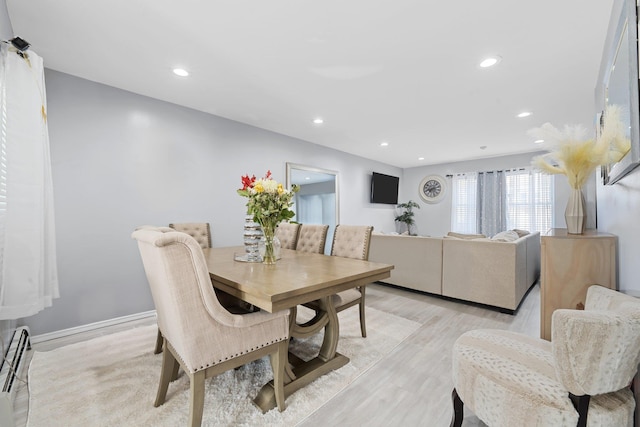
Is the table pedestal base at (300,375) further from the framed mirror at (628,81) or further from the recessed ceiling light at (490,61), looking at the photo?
the recessed ceiling light at (490,61)

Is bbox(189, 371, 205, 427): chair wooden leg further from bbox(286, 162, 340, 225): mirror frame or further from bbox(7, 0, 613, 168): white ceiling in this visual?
bbox(286, 162, 340, 225): mirror frame

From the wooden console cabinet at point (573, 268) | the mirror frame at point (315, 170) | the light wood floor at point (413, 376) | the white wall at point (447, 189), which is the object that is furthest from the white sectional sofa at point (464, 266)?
the white wall at point (447, 189)

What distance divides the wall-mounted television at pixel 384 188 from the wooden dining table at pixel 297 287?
4.29 m

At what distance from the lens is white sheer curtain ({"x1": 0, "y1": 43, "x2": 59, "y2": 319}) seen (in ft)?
4.50

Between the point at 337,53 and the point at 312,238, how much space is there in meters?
1.71

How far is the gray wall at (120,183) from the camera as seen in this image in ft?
7.99

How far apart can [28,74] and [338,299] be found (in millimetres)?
2429

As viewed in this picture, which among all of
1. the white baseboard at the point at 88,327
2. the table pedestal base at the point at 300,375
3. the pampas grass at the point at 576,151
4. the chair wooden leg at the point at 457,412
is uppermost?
the pampas grass at the point at 576,151

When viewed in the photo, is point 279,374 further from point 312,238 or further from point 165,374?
point 312,238

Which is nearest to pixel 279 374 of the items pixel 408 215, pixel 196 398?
pixel 196 398

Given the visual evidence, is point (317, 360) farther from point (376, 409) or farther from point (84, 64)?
point (84, 64)

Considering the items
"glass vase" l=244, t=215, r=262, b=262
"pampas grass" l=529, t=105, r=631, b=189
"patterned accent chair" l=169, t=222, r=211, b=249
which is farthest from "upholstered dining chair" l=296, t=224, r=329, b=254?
"pampas grass" l=529, t=105, r=631, b=189

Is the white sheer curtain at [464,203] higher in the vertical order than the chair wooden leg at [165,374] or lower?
higher

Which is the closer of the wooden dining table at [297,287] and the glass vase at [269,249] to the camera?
the wooden dining table at [297,287]
